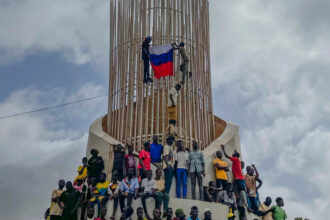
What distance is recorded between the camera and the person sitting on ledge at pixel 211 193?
1464 centimetres

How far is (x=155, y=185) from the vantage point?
13.3 m

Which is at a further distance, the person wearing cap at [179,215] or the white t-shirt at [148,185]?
the white t-shirt at [148,185]

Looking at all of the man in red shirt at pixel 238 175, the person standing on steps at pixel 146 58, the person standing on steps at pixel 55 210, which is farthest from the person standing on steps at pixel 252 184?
the person standing on steps at pixel 55 210

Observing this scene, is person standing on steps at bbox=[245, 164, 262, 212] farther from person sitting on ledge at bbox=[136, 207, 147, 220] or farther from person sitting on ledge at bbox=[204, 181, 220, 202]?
person sitting on ledge at bbox=[136, 207, 147, 220]

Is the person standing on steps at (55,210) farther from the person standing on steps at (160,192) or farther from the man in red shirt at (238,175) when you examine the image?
the man in red shirt at (238,175)

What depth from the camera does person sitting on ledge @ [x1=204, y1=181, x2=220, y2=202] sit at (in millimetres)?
14641

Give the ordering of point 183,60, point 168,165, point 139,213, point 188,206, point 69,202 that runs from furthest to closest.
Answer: point 183,60, point 168,165, point 69,202, point 188,206, point 139,213

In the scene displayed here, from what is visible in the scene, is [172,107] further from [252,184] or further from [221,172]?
[252,184]

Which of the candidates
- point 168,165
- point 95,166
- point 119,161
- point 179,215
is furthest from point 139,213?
point 95,166

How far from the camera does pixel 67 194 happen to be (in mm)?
13859

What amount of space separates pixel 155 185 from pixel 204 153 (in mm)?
3312

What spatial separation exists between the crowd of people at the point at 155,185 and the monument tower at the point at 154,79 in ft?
5.39

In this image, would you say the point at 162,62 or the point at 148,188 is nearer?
the point at 148,188

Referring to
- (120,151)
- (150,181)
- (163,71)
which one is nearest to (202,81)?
(163,71)
